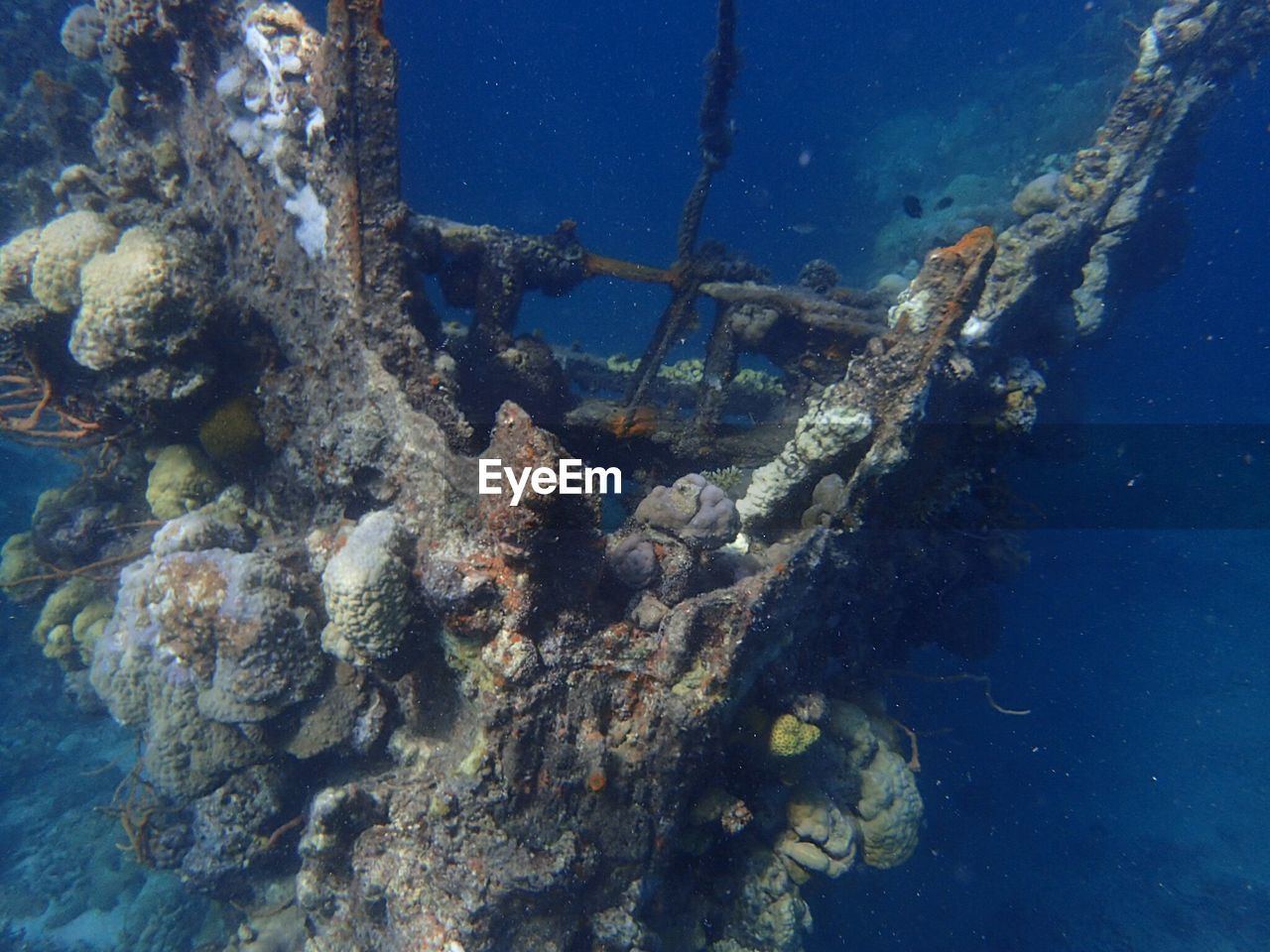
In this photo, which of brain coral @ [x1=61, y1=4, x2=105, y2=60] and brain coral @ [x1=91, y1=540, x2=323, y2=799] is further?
brain coral @ [x1=61, y1=4, x2=105, y2=60]

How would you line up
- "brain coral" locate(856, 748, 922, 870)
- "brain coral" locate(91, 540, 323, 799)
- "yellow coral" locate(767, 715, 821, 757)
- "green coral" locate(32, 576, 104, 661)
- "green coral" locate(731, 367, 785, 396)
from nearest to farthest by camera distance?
1. "yellow coral" locate(767, 715, 821, 757)
2. "brain coral" locate(91, 540, 323, 799)
3. "brain coral" locate(856, 748, 922, 870)
4. "green coral" locate(32, 576, 104, 661)
5. "green coral" locate(731, 367, 785, 396)

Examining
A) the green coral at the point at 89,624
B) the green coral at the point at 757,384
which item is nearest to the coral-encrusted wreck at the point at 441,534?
the green coral at the point at 89,624

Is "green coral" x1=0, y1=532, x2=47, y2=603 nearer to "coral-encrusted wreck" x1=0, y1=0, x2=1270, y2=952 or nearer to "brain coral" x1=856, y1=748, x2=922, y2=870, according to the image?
"coral-encrusted wreck" x1=0, y1=0, x2=1270, y2=952

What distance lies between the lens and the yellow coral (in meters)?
4.86

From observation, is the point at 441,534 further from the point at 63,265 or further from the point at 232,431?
the point at 63,265

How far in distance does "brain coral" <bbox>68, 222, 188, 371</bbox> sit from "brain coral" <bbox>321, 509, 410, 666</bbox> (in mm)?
3643

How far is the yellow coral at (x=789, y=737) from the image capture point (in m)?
4.86

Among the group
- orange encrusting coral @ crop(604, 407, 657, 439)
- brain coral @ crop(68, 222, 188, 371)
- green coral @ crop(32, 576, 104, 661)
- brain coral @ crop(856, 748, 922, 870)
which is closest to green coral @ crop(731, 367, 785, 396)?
orange encrusting coral @ crop(604, 407, 657, 439)

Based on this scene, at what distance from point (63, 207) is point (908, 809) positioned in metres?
12.8

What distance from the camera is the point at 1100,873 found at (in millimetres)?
12828

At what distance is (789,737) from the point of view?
4.86 meters

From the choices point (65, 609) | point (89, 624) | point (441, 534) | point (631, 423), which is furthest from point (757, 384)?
point (65, 609)

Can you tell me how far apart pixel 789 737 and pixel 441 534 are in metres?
3.04

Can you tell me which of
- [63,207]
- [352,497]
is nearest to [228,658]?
[352,497]
